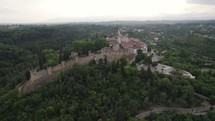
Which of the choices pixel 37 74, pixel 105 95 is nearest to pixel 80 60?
pixel 37 74

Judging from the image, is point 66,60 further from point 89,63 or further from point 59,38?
point 59,38

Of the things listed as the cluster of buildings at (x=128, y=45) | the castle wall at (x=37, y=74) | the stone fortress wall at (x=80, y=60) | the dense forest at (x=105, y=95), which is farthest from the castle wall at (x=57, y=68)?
the cluster of buildings at (x=128, y=45)

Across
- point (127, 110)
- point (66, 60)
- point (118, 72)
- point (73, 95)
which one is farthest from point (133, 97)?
point (66, 60)

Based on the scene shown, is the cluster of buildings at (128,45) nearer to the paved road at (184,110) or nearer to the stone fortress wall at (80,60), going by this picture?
the stone fortress wall at (80,60)

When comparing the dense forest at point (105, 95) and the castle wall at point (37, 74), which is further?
the castle wall at point (37, 74)

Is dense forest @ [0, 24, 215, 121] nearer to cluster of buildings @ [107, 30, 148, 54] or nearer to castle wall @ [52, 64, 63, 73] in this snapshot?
castle wall @ [52, 64, 63, 73]

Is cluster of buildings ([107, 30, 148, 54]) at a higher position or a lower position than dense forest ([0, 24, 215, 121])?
higher

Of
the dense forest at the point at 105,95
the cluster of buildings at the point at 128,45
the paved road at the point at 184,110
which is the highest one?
the cluster of buildings at the point at 128,45

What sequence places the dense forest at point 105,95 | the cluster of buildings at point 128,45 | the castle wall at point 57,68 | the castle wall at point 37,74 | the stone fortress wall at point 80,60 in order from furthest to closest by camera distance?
the cluster of buildings at point 128,45 < the castle wall at point 57,68 < the stone fortress wall at point 80,60 < the castle wall at point 37,74 < the dense forest at point 105,95

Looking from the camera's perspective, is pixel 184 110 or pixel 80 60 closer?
pixel 184 110

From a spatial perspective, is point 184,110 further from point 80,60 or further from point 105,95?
point 80,60

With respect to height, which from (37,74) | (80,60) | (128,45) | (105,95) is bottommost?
(105,95)

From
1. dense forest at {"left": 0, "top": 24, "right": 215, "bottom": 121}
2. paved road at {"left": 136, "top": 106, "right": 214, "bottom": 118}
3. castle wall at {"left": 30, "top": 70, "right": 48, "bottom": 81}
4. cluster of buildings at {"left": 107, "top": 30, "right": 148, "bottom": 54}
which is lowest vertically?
paved road at {"left": 136, "top": 106, "right": 214, "bottom": 118}

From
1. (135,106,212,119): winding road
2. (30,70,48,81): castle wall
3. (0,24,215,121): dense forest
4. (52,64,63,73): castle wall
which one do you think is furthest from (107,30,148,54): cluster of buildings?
(135,106,212,119): winding road
